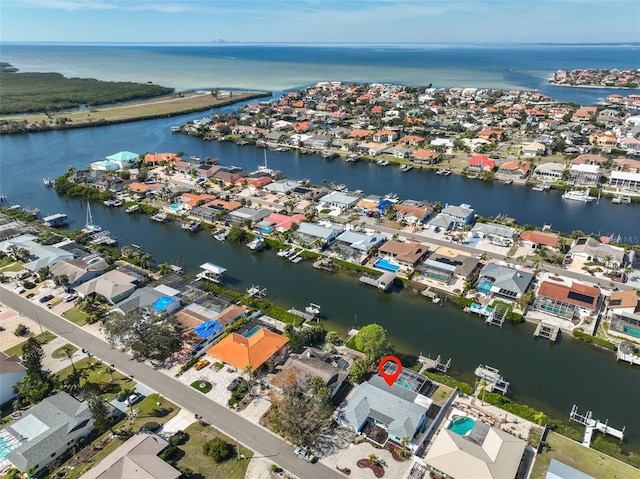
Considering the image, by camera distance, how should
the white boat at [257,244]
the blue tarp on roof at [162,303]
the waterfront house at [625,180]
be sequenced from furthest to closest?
the waterfront house at [625,180]
the white boat at [257,244]
the blue tarp on roof at [162,303]

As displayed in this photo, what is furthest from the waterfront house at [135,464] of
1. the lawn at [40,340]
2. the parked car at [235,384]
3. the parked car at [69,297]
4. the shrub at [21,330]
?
the parked car at [69,297]

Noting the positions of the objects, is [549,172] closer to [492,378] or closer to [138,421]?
[492,378]

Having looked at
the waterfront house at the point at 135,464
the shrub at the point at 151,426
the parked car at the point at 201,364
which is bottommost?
the shrub at the point at 151,426

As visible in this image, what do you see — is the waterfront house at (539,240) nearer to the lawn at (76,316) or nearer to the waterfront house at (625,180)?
the waterfront house at (625,180)

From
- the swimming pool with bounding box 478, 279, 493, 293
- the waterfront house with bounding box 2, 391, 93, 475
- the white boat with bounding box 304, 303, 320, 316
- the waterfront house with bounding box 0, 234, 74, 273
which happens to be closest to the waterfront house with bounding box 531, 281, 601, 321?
the swimming pool with bounding box 478, 279, 493, 293

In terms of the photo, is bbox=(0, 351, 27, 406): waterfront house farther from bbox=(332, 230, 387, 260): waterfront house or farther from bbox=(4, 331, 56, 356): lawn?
bbox=(332, 230, 387, 260): waterfront house

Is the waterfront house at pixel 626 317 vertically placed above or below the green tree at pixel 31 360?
above
